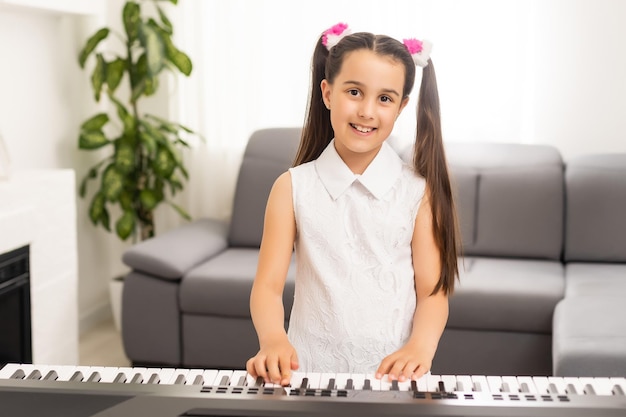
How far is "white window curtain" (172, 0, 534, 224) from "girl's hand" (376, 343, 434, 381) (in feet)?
9.39

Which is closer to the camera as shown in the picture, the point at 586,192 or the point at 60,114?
the point at 586,192

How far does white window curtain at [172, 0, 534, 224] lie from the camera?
4148 mm

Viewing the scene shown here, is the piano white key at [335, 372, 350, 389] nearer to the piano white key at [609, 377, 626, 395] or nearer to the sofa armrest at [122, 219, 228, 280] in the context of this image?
the piano white key at [609, 377, 626, 395]

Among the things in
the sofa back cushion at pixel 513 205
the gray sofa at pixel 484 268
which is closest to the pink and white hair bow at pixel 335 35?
the gray sofa at pixel 484 268

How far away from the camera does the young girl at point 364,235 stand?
1.64 meters

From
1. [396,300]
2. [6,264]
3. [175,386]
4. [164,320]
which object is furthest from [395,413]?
[164,320]

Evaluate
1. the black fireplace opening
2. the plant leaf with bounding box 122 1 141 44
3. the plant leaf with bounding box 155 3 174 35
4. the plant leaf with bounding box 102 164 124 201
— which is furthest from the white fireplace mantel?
the plant leaf with bounding box 155 3 174 35

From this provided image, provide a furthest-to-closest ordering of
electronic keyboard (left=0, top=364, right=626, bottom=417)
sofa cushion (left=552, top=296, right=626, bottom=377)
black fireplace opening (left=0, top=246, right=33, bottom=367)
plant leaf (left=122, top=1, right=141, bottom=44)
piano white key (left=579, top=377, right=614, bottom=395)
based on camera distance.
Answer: plant leaf (left=122, top=1, right=141, bottom=44)
black fireplace opening (left=0, top=246, right=33, bottom=367)
sofa cushion (left=552, top=296, right=626, bottom=377)
piano white key (left=579, top=377, right=614, bottom=395)
electronic keyboard (left=0, top=364, right=626, bottom=417)

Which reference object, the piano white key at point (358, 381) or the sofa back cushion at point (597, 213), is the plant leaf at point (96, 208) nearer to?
the sofa back cushion at point (597, 213)

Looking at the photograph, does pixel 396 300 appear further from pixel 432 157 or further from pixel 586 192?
pixel 586 192

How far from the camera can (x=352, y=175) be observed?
5.53 ft

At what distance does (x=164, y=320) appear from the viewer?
11.7 ft

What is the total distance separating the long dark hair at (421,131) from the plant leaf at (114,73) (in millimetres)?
2473

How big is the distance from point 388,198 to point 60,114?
9.11 feet
